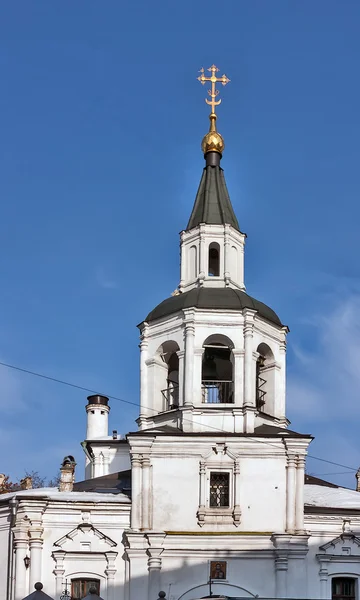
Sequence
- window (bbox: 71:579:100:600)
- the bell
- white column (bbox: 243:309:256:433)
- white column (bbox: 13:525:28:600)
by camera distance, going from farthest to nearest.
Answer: the bell, white column (bbox: 243:309:256:433), window (bbox: 71:579:100:600), white column (bbox: 13:525:28:600)

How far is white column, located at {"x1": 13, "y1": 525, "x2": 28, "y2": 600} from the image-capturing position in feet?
107

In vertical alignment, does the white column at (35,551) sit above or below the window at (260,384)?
below

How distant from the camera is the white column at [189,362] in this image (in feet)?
113

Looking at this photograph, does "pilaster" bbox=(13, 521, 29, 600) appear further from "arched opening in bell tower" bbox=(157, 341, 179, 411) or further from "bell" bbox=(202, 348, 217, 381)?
"bell" bbox=(202, 348, 217, 381)

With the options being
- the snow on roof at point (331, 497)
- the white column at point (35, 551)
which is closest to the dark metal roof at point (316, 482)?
the snow on roof at point (331, 497)

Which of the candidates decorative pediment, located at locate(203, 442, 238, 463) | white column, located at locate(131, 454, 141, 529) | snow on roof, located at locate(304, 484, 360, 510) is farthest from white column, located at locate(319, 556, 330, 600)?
white column, located at locate(131, 454, 141, 529)

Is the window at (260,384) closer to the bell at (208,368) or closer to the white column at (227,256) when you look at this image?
the bell at (208,368)

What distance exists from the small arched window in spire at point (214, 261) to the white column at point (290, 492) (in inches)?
289

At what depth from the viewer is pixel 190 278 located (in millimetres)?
37438

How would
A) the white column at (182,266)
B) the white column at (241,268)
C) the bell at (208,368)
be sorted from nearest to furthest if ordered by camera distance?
the bell at (208,368) → the white column at (182,266) → the white column at (241,268)

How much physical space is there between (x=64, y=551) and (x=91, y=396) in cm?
1689

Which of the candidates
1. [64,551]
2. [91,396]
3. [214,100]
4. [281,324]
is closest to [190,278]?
[281,324]

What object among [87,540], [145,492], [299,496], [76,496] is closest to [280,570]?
[299,496]

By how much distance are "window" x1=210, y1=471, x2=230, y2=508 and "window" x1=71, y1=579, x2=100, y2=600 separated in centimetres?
406
